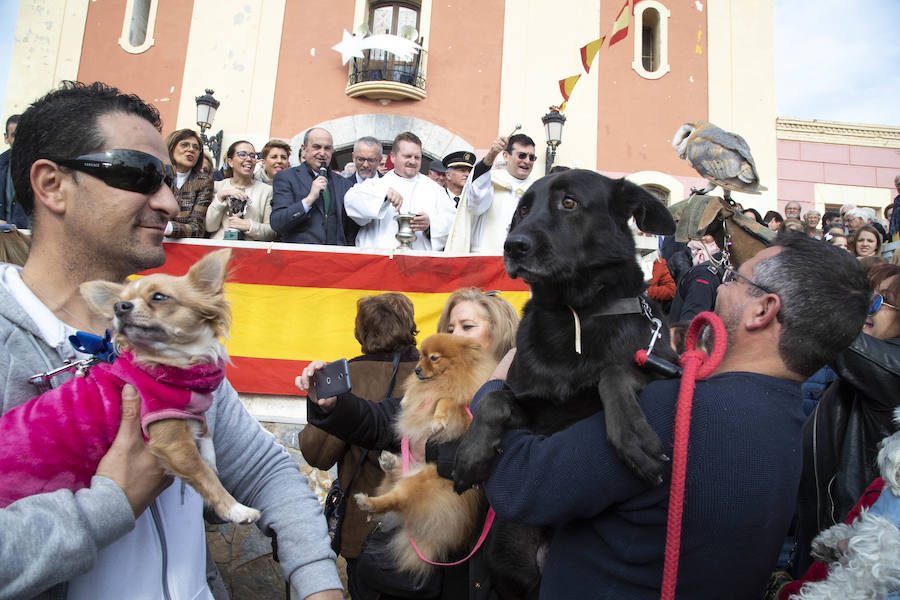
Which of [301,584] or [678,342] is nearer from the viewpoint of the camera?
[301,584]

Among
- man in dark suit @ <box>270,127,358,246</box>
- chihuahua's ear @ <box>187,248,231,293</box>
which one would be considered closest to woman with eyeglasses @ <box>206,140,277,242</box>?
man in dark suit @ <box>270,127,358,246</box>

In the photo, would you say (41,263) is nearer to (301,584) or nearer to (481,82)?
(301,584)

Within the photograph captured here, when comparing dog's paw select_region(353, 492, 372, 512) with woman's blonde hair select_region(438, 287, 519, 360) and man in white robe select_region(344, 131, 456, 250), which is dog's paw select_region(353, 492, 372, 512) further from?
man in white robe select_region(344, 131, 456, 250)

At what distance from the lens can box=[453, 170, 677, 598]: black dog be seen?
5.92ft

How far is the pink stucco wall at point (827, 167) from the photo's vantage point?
1602 cm

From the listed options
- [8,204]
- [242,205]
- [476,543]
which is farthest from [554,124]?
[476,543]

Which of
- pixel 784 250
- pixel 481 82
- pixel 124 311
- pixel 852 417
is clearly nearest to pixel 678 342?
pixel 852 417

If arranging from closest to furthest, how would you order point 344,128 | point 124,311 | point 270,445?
point 124,311, point 270,445, point 344,128

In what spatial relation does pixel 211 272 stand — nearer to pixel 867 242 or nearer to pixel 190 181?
pixel 190 181

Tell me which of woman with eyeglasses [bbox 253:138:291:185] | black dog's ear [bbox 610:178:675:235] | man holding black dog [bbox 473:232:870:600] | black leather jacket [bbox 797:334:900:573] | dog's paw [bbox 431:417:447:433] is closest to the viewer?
man holding black dog [bbox 473:232:870:600]

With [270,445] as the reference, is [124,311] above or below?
above

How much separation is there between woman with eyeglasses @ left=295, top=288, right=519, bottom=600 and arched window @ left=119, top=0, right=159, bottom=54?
14193 millimetres

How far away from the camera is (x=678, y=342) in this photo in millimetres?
3477

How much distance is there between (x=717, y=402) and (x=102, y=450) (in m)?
1.60
